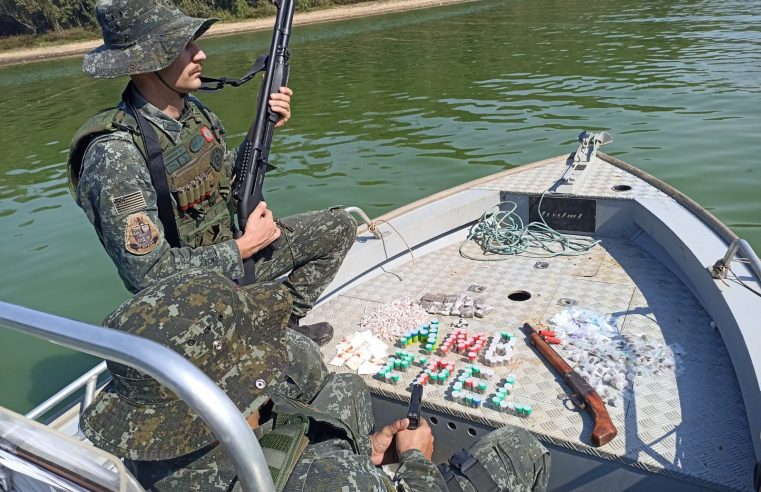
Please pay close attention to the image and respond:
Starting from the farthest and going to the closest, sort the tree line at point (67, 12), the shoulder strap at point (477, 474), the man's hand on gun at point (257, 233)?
the tree line at point (67, 12)
the man's hand on gun at point (257, 233)
the shoulder strap at point (477, 474)

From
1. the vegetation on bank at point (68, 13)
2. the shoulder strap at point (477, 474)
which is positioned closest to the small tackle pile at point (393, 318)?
the shoulder strap at point (477, 474)

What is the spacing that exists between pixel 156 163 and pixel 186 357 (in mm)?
1320

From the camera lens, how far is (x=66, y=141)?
12.0 metres

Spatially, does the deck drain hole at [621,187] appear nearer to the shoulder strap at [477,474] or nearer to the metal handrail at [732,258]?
the metal handrail at [732,258]

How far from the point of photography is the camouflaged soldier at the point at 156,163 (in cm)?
243

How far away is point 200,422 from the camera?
4.87ft

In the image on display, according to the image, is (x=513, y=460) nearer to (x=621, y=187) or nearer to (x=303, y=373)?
(x=303, y=373)

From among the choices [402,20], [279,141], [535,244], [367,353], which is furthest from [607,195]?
[402,20]

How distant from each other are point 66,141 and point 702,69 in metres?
12.7

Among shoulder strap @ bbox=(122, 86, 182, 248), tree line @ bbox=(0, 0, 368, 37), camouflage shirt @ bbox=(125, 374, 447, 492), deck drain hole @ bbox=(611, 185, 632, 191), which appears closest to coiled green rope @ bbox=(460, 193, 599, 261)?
deck drain hole @ bbox=(611, 185, 632, 191)

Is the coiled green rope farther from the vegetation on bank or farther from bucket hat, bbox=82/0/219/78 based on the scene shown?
the vegetation on bank

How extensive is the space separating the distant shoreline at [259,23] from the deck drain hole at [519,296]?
97.4 feet

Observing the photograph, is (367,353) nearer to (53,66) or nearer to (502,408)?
(502,408)

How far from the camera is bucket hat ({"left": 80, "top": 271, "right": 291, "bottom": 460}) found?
1.47 m
